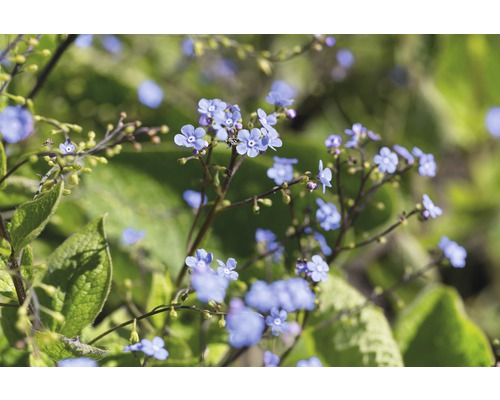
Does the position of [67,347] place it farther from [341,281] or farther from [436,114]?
[436,114]

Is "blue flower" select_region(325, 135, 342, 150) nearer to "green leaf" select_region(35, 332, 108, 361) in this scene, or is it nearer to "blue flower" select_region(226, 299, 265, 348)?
"blue flower" select_region(226, 299, 265, 348)

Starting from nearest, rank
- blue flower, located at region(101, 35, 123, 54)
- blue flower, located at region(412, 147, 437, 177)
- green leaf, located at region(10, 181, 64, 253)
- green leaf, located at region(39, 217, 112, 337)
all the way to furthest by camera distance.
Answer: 1. green leaf, located at region(10, 181, 64, 253)
2. green leaf, located at region(39, 217, 112, 337)
3. blue flower, located at region(412, 147, 437, 177)
4. blue flower, located at region(101, 35, 123, 54)

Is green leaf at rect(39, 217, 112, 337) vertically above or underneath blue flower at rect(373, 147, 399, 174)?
underneath

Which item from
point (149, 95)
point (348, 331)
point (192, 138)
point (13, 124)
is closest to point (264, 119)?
point (192, 138)

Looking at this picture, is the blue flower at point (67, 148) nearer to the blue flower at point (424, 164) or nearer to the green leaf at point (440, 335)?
the blue flower at point (424, 164)

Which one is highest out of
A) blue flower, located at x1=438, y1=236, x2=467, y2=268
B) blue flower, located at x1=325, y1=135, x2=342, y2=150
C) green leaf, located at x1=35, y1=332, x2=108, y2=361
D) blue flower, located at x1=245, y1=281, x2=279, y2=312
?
blue flower, located at x1=325, y1=135, x2=342, y2=150

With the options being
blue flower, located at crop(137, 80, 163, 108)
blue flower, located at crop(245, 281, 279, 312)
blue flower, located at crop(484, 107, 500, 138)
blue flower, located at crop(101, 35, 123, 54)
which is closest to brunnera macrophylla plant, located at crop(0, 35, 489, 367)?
blue flower, located at crop(245, 281, 279, 312)

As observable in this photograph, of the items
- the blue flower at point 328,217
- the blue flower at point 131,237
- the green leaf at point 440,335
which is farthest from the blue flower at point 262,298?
the green leaf at point 440,335
